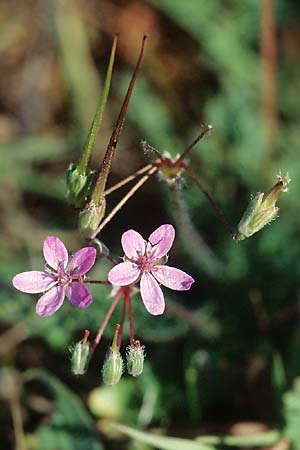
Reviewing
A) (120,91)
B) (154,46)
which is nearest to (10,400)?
(120,91)

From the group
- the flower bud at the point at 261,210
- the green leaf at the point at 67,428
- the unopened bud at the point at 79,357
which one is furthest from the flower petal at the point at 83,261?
the green leaf at the point at 67,428

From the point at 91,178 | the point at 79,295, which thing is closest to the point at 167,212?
the point at 91,178

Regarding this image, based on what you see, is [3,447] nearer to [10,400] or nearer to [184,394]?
[10,400]

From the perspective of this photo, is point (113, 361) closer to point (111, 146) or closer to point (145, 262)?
point (145, 262)

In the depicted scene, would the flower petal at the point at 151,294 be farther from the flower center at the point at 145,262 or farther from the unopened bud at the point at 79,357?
the unopened bud at the point at 79,357

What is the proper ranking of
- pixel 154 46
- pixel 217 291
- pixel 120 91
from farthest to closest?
pixel 154 46
pixel 120 91
pixel 217 291

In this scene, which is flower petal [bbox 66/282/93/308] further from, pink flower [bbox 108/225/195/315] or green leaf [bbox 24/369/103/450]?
green leaf [bbox 24/369/103/450]

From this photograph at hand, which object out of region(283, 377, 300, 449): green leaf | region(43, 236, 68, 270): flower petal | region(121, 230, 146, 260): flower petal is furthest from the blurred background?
region(43, 236, 68, 270): flower petal
